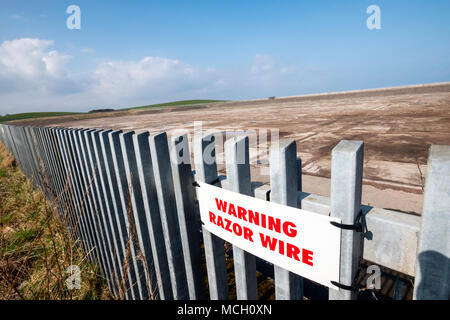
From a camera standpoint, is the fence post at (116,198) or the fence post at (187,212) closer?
the fence post at (187,212)

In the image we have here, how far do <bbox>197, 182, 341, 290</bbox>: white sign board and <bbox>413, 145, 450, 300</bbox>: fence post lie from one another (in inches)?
11.5

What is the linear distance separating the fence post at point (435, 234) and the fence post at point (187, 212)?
131 cm

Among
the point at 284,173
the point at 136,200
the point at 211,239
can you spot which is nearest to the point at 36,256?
the point at 136,200

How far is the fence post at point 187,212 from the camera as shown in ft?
5.60

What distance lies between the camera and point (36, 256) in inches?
152

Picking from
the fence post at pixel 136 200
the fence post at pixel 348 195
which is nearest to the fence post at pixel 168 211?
the fence post at pixel 136 200

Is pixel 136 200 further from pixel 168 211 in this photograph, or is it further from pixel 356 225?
pixel 356 225

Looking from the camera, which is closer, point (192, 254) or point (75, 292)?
point (192, 254)

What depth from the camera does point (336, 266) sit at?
1.13m

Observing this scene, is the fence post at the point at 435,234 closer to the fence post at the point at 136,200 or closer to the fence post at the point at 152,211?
the fence post at the point at 152,211

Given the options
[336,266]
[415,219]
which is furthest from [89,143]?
[415,219]

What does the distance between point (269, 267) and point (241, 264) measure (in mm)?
1358

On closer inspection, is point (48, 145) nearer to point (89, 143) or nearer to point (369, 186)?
point (89, 143)
